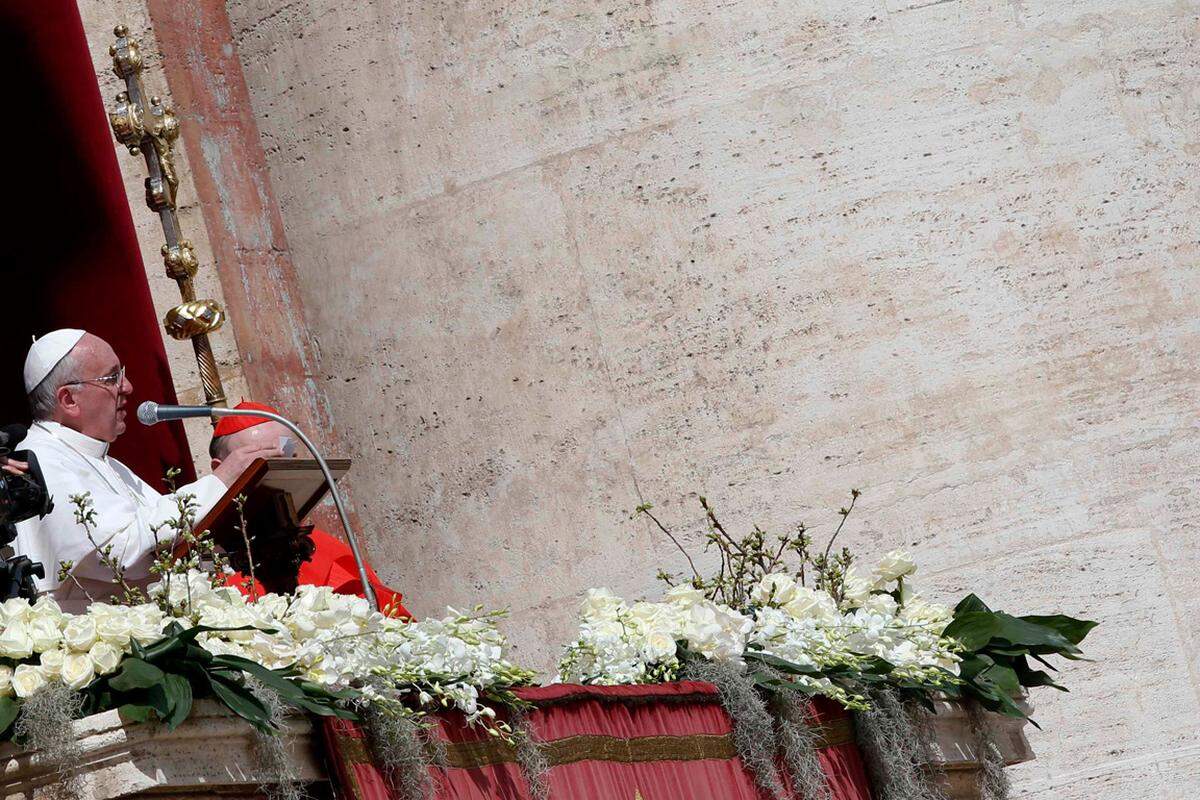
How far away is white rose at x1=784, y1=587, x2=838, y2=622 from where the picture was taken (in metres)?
4.43

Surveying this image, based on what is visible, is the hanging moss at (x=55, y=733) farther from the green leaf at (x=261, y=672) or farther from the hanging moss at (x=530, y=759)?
the hanging moss at (x=530, y=759)

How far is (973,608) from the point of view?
15.9ft

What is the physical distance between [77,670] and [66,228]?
3994mm

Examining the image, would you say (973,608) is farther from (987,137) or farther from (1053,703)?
(987,137)

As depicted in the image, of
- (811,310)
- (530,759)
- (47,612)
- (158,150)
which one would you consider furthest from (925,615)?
(158,150)

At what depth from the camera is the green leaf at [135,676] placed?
2943mm

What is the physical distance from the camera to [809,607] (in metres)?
4.44

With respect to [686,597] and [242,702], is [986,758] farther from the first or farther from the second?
[242,702]

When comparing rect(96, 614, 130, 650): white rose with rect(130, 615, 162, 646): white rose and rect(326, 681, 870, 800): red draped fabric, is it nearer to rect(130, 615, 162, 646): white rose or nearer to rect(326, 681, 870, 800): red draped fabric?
A: rect(130, 615, 162, 646): white rose

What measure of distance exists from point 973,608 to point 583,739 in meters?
1.43

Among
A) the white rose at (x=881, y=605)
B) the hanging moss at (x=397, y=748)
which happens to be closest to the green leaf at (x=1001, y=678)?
the white rose at (x=881, y=605)

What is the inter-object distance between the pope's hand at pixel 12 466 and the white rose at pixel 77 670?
0.53 m

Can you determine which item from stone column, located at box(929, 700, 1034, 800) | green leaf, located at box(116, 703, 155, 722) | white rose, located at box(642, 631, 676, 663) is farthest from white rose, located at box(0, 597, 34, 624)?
stone column, located at box(929, 700, 1034, 800)

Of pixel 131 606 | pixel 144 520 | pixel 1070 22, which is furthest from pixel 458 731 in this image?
pixel 1070 22
